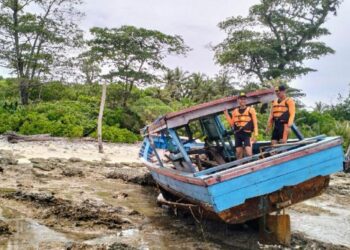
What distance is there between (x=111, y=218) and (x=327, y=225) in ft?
14.7

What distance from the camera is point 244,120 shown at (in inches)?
337

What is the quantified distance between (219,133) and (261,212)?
2.76 m

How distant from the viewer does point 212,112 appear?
7.88 meters

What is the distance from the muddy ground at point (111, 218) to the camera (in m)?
7.28

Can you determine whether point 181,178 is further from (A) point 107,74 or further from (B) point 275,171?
(A) point 107,74

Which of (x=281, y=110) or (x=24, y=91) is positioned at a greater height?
(x=24, y=91)

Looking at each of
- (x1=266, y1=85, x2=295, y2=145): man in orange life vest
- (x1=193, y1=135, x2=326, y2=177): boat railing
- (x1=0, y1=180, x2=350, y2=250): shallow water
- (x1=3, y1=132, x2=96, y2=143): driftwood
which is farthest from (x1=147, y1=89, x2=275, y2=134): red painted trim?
(x1=3, y1=132, x2=96, y2=143): driftwood

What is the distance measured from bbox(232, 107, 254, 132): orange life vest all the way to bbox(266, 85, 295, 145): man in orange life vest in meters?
0.62

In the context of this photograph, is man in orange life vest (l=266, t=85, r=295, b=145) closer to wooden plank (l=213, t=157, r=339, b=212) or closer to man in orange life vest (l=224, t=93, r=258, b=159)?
man in orange life vest (l=224, t=93, r=258, b=159)

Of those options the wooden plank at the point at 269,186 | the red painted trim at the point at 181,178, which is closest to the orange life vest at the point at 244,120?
the red painted trim at the point at 181,178

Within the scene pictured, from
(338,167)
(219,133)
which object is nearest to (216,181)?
(338,167)

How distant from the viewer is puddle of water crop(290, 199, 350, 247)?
337 inches

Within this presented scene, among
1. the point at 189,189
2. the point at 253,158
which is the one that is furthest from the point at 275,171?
the point at 189,189

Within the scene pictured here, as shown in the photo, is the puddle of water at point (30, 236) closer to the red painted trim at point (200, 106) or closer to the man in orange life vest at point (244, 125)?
the red painted trim at point (200, 106)
